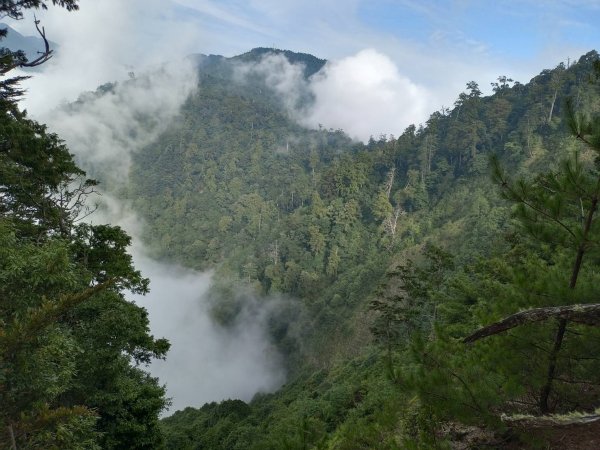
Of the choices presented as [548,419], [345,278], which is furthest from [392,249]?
[548,419]

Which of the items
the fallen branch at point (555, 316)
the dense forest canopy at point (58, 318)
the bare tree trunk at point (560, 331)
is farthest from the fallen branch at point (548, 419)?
the dense forest canopy at point (58, 318)

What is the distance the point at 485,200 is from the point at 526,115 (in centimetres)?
1795

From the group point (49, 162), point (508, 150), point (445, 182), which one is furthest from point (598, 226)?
point (445, 182)

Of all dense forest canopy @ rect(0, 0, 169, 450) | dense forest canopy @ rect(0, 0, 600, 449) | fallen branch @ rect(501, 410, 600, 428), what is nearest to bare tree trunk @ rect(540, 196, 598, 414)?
dense forest canopy @ rect(0, 0, 600, 449)

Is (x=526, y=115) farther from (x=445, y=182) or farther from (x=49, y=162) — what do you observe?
(x=49, y=162)

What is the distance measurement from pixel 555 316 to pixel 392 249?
51.2m

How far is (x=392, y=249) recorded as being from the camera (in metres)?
55.0

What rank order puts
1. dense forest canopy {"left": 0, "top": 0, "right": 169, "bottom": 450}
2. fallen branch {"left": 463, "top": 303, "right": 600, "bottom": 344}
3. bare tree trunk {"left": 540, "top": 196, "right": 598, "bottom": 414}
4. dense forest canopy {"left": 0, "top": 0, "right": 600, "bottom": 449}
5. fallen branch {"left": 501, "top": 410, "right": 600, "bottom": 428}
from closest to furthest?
fallen branch {"left": 501, "top": 410, "right": 600, "bottom": 428} → fallen branch {"left": 463, "top": 303, "right": 600, "bottom": 344} → bare tree trunk {"left": 540, "top": 196, "right": 598, "bottom": 414} → dense forest canopy {"left": 0, "top": 0, "right": 600, "bottom": 449} → dense forest canopy {"left": 0, "top": 0, "right": 169, "bottom": 450}

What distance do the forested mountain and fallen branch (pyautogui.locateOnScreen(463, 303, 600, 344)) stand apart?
252 millimetres

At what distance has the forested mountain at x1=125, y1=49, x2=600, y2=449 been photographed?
16.7 ft

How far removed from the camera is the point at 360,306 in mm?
46781

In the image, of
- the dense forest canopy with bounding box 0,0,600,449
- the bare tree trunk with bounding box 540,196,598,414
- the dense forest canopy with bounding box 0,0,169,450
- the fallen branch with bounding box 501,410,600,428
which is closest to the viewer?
the fallen branch with bounding box 501,410,600,428

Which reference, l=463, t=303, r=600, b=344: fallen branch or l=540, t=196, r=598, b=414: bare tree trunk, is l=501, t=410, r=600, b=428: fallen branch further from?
l=463, t=303, r=600, b=344: fallen branch

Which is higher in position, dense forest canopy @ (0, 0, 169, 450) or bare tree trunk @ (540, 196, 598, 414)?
dense forest canopy @ (0, 0, 169, 450)
